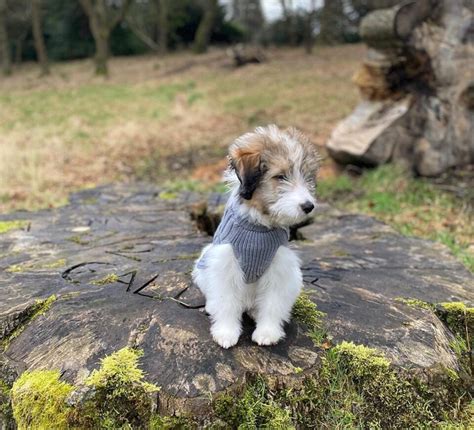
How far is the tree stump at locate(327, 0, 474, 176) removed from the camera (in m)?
7.42

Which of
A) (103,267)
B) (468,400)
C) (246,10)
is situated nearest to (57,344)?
(103,267)

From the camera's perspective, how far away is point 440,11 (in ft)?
24.5

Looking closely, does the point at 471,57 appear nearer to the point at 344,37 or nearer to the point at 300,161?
the point at 300,161

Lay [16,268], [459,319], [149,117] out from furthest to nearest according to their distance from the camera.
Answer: [149,117], [16,268], [459,319]

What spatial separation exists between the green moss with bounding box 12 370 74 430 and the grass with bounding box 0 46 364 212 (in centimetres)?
419

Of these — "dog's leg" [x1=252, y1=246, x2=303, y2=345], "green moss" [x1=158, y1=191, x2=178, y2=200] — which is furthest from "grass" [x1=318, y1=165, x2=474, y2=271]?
"dog's leg" [x1=252, y1=246, x2=303, y2=345]

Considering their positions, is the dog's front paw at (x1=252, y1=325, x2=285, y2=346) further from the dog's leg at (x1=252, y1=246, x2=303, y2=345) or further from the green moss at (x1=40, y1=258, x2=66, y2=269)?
the green moss at (x1=40, y1=258, x2=66, y2=269)

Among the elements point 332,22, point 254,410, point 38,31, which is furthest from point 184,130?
point 332,22

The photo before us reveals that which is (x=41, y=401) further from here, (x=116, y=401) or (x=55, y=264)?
(x=55, y=264)

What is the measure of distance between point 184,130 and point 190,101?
3389 mm

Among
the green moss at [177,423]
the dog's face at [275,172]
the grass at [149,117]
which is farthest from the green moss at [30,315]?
the grass at [149,117]

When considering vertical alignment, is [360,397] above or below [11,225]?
below

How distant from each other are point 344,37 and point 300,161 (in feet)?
96.9

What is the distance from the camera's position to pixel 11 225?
4535 millimetres
